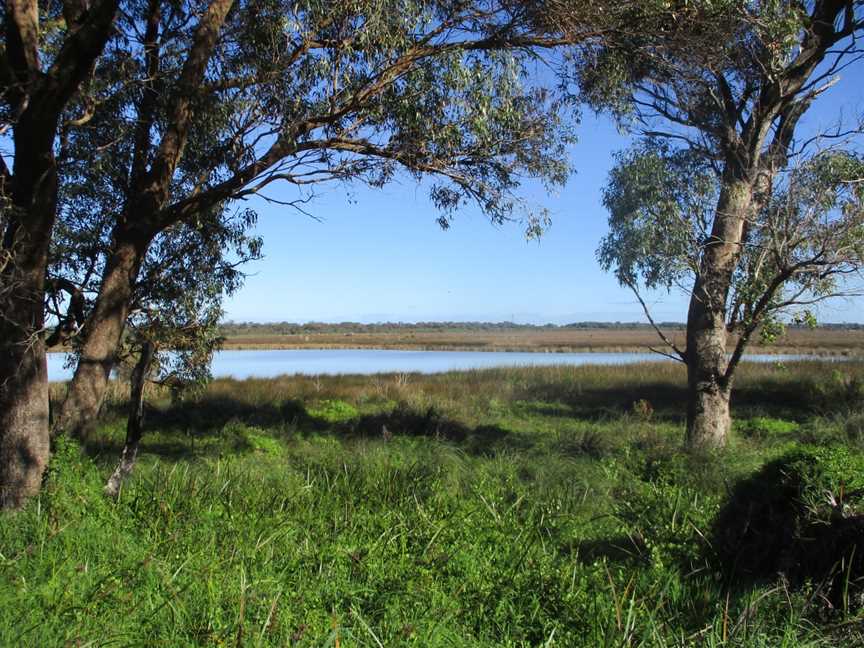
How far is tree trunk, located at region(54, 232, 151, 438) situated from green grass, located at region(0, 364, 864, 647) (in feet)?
2.03

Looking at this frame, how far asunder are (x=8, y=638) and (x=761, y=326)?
894 centimetres

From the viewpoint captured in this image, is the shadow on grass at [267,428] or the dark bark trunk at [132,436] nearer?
the dark bark trunk at [132,436]

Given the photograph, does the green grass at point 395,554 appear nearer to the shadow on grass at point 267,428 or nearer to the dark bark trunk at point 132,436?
the dark bark trunk at point 132,436

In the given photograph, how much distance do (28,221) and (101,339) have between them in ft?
5.31

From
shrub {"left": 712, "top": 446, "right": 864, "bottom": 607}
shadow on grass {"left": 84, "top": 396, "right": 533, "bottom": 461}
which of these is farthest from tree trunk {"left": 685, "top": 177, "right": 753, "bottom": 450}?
shrub {"left": 712, "top": 446, "right": 864, "bottom": 607}

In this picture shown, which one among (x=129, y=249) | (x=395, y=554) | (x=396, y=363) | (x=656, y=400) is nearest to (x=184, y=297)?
(x=129, y=249)

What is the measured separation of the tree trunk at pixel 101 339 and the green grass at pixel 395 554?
24.3 inches

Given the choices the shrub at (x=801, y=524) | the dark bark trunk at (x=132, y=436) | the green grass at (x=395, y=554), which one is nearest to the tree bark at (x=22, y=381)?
the green grass at (x=395, y=554)

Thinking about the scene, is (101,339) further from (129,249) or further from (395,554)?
(395,554)

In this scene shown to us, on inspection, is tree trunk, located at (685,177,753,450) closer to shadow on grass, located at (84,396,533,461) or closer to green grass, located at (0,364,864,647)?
green grass, located at (0,364,864,647)

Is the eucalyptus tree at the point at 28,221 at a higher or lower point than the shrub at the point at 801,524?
higher

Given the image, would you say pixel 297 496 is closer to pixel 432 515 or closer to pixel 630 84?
pixel 432 515

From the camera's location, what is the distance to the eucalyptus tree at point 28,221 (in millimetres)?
5926

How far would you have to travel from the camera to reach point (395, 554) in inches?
182
